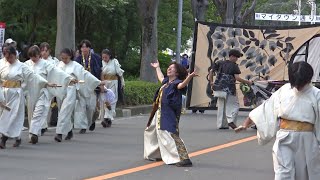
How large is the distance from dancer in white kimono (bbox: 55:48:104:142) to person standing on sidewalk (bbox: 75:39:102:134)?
0.05 metres

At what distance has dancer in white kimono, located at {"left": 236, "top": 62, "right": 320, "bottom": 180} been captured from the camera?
6.68 metres

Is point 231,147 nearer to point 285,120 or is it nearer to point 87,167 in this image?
point 87,167

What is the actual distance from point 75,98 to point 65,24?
4.67 meters

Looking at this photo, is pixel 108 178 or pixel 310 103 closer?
pixel 310 103

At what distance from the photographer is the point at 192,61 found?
1908 centimetres

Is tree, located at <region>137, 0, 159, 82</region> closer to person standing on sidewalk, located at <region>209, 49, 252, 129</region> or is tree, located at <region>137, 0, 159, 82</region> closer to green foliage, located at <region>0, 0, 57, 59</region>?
green foliage, located at <region>0, 0, 57, 59</region>

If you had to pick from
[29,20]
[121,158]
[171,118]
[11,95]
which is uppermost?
[29,20]

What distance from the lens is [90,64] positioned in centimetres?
1500

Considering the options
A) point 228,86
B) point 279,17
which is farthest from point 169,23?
point 228,86

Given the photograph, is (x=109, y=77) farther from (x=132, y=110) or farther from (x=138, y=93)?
(x=138, y=93)

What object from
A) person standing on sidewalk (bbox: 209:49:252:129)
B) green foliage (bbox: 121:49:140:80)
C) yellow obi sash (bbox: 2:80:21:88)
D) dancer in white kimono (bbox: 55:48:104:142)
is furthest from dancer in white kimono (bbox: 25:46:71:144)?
green foliage (bbox: 121:49:140:80)

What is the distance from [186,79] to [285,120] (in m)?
3.20

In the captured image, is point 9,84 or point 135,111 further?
point 135,111

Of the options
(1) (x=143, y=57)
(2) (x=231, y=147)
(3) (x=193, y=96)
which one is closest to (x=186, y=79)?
(2) (x=231, y=147)
